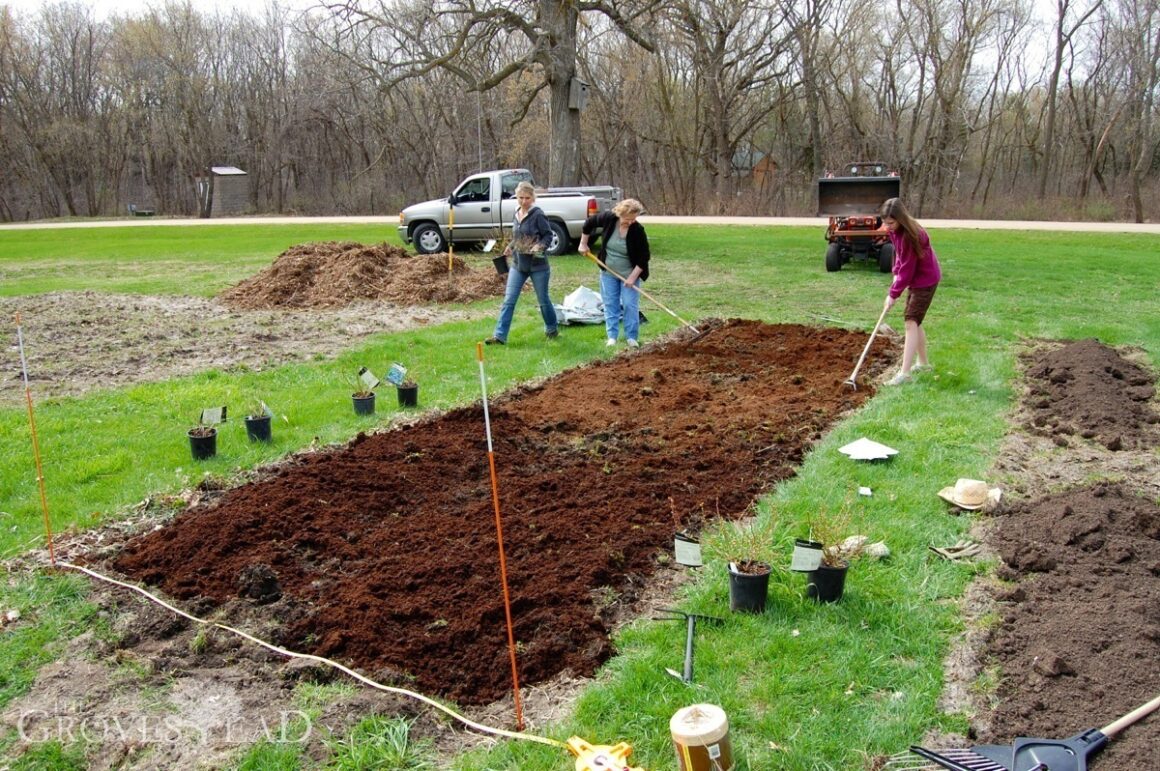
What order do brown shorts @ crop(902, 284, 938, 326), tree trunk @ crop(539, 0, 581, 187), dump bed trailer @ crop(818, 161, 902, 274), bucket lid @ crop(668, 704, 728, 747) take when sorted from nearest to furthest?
bucket lid @ crop(668, 704, 728, 747)
brown shorts @ crop(902, 284, 938, 326)
dump bed trailer @ crop(818, 161, 902, 274)
tree trunk @ crop(539, 0, 581, 187)

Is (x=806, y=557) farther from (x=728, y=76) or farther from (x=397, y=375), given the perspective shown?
(x=728, y=76)

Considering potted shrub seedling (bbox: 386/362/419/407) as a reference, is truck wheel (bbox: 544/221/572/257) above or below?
above

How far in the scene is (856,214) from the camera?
15898 mm

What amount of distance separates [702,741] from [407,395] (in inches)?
212

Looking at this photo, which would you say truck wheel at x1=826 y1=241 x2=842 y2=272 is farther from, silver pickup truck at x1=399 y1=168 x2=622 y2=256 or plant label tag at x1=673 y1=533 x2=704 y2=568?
plant label tag at x1=673 y1=533 x2=704 y2=568

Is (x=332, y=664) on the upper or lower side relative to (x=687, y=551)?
lower

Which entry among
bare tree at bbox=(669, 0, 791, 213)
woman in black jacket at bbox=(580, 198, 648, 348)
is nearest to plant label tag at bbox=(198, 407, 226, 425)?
woman in black jacket at bbox=(580, 198, 648, 348)

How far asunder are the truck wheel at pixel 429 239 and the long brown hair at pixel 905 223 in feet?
44.1

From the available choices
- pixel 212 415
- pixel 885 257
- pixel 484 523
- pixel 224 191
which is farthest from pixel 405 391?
pixel 224 191

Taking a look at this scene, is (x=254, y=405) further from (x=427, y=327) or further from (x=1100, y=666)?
(x=1100, y=666)

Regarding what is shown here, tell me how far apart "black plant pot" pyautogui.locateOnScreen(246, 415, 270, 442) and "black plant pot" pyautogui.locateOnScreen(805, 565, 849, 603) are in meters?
4.45

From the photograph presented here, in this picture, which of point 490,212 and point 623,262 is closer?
point 623,262

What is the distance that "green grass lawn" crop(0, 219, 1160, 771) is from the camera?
3.29m

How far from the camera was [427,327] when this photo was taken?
1174cm
